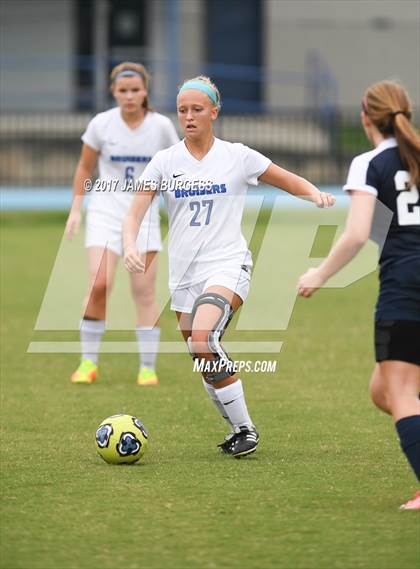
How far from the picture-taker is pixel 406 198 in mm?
5887

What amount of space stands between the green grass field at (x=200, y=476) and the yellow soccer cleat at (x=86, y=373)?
0.44 ft

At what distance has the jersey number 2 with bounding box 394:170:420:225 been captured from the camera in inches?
232

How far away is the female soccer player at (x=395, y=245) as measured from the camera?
19.2 ft

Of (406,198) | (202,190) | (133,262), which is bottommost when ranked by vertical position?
(133,262)

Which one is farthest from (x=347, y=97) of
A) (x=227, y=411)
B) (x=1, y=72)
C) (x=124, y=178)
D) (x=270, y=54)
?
(x=227, y=411)

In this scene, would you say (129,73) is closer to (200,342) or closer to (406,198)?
(200,342)

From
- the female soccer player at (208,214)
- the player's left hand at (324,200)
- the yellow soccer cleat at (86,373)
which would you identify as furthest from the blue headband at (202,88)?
the yellow soccer cleat at (86,373)

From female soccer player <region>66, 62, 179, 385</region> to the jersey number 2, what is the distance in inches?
180

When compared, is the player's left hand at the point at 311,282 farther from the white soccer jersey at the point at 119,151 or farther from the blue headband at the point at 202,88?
the white soccer jersey at the point at 119,151

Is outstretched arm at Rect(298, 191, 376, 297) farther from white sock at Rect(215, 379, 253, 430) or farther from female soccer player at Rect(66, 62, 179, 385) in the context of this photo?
female soccer player at Rect(66, 62, 179, 385)

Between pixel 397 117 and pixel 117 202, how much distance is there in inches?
191

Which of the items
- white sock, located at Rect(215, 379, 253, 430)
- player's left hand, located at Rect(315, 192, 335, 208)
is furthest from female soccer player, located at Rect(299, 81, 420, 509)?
white sock, located at Rect(215, 379, 253, 430)

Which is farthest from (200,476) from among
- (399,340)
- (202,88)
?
(202,88)

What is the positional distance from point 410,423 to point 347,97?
29.6 m
